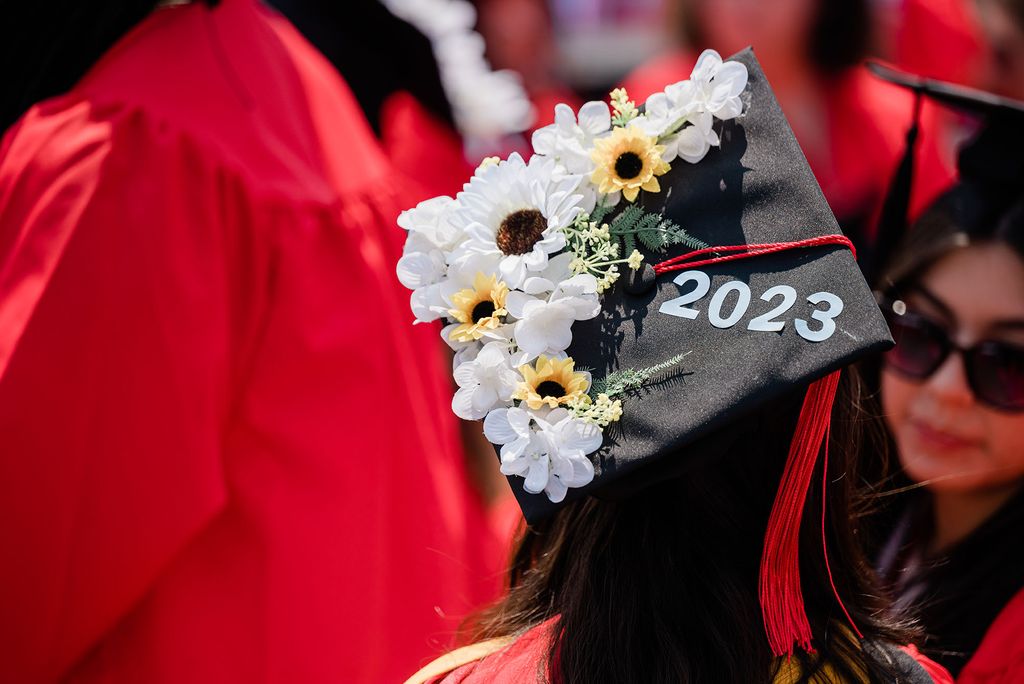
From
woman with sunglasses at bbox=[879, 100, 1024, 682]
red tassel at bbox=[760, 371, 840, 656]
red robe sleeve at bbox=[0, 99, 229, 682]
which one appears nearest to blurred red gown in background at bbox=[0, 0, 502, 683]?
red robe sleeve at bbox=[0, 99, 229, 682]

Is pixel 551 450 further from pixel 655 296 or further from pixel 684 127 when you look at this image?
pixel 684 127

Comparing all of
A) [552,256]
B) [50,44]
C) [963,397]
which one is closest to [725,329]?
[552,256]

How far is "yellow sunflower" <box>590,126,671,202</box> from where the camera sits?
135cm

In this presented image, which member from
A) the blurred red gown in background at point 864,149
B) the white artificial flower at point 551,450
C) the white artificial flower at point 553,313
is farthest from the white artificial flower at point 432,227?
the blurred red gown in background at point 864,149

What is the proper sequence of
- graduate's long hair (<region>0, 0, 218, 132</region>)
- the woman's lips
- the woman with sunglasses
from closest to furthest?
graduate's long hair (<region>0, 0, 218, 132</region>) → the woman with sunglasses → the woman's lips

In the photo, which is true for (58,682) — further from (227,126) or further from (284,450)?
(227,126)

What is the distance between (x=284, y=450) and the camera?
1.96 meters

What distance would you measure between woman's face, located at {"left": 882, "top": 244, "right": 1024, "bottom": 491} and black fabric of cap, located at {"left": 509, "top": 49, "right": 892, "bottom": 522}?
96 cm

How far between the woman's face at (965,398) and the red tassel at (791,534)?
0.89m

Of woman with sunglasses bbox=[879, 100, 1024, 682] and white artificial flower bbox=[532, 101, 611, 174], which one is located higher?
white artificial flower bbox=[532, 101, 611, 174]

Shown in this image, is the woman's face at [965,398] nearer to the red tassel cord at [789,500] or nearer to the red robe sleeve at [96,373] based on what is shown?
the red tassel cord at [789,500]

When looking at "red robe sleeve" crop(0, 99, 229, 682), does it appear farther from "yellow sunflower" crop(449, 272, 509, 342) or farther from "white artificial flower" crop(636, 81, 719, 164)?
"white artificial flower" crop(636, 81, 719, 164)

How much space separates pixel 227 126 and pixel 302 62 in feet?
1.47

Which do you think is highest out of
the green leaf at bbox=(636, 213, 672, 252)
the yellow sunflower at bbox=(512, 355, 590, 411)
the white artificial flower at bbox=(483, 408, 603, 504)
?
the green leaf at bbox=(636, 213, 672, 252)
